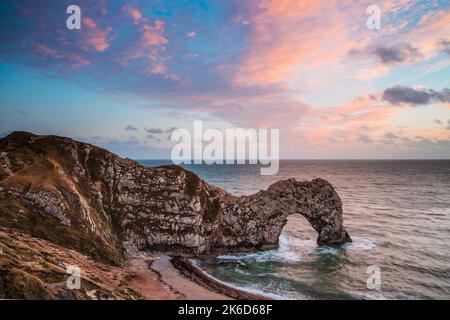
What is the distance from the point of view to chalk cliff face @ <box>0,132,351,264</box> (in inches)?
1887

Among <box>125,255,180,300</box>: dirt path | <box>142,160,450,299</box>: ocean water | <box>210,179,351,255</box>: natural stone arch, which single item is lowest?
<box>142,160,450,299</box>: ocean water

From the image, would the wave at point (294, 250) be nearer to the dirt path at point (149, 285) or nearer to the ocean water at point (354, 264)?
the ocean water at point (354, 264)

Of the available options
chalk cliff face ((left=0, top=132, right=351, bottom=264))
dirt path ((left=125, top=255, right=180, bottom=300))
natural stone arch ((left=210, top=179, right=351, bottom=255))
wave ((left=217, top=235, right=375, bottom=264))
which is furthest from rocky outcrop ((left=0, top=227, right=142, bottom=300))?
natural stone arch ((left=210, top=179, right=351, bottom=255))

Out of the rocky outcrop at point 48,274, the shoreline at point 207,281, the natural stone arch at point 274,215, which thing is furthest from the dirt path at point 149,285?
the natural stone arch at point 274,215

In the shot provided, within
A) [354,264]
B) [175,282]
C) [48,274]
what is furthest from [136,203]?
[354,264]

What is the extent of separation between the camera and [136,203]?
61.8 metres

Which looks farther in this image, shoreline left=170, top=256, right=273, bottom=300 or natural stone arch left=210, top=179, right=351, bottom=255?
natural stone arch left=210, top=179, right=351, bottom=255

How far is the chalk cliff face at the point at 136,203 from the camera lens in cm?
4794

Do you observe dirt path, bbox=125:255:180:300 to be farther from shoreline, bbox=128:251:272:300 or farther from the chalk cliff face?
the chalk cliff face
